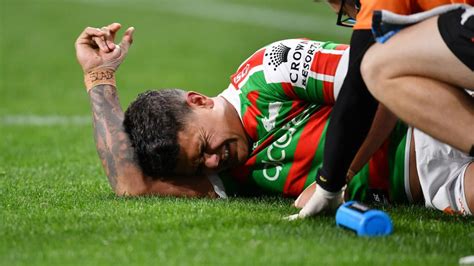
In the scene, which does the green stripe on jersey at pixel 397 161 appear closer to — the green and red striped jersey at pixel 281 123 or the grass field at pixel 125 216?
the green and red striped jersey at pixel 281 123

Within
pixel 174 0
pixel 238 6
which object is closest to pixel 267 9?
pixel 238 6

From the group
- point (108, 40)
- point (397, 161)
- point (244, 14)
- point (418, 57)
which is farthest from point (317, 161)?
point (244, 14)

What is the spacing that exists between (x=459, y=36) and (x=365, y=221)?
3.10ft

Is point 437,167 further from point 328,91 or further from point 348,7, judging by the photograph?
point 348,7

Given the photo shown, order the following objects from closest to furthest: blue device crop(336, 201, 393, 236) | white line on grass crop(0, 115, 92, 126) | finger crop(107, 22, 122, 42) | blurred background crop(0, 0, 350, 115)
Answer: blue device crop(336, 201, 393, 236), finger crop(107, 22, 122, 42), white line on grass crop(0, 115, 92, 126), blurred background crop(0, 0, 350, 115)

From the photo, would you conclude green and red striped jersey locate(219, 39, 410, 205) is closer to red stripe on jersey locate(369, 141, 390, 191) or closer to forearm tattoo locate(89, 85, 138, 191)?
red stripe on jersey locate(369, 141, 390, 191)

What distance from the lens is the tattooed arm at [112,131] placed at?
19.7 ft

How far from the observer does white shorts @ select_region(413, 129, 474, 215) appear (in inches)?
229

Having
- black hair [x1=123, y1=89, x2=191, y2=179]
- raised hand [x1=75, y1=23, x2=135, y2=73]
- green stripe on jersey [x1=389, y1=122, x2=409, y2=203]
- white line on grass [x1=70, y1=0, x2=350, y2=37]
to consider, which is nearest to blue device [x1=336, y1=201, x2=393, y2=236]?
green stripe on jersey [x1=389, y1=122, x2=409, y2=203]

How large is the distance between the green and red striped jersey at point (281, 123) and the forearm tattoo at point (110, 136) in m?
0.57

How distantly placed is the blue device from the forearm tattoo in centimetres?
152

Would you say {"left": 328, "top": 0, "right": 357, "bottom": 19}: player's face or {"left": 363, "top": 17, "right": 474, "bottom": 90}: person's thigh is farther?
{"left": 328, "top": 0, "right": 357, "bottom": 19}: player's face

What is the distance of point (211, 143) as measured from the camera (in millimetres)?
5820

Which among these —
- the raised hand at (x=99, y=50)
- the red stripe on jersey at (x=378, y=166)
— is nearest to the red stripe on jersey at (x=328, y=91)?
the red stripe on jersey at (x=378, y=166)
